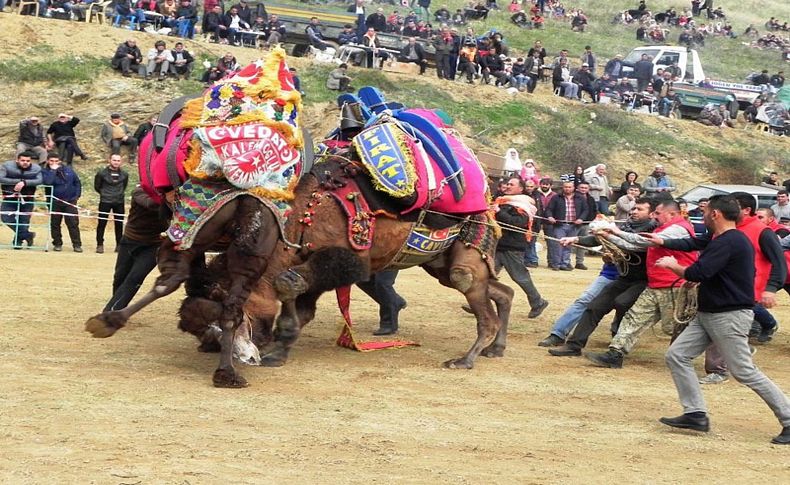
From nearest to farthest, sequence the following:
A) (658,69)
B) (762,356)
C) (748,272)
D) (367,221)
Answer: (748,272)
(367,221)
(762,356)
(658,69)

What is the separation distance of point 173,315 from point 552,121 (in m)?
21.1

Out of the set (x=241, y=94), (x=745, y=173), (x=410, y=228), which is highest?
(x=241, y=94)

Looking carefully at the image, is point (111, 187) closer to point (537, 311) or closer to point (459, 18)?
point (537, 311)

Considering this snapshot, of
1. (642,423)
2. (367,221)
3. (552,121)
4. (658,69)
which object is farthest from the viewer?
(658,69)

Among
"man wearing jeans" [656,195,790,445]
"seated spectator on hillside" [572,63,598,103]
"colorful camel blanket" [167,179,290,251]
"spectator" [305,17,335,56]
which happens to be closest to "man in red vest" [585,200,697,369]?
"man wearing jeans" [656,195,790,445]

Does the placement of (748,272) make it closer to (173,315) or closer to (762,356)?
(762,356)

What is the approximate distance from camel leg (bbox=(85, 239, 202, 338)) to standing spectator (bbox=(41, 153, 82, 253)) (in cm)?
1017

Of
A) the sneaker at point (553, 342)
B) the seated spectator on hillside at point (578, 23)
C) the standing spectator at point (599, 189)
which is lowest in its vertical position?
the standing spectator at point (599, 189)

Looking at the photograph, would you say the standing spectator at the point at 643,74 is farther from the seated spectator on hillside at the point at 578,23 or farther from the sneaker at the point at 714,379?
the sneaker at the point at 714,379

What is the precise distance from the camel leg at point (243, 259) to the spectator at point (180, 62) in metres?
20.2

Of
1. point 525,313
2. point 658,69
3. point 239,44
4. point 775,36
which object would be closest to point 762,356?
point 525,313

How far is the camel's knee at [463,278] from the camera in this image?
36.8 feet

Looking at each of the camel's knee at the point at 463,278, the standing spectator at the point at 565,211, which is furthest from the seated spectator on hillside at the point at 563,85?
the camel's knee at the point at 463,278

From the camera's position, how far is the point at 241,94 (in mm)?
9328
